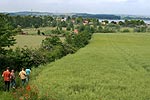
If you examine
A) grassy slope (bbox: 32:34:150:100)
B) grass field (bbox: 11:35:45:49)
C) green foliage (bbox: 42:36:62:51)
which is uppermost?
grassy slope (bbox: 32:34:150:100)

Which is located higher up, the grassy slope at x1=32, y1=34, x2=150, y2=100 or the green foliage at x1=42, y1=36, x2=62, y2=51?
the grassy slope at x1=32, y1=34, x2=150, y2=100

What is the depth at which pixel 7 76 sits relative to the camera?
28750 millimetres

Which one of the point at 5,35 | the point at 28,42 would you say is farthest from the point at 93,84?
the point at 28,42

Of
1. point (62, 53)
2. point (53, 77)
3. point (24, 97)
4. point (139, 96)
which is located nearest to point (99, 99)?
point (139, 96)

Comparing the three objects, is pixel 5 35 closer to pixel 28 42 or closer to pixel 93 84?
pixel 93 84

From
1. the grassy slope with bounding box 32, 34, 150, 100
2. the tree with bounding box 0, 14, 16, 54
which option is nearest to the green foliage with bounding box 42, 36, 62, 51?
the tree with bounding box 0, 14, 16, 54

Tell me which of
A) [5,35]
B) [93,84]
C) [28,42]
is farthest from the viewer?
[28,42]

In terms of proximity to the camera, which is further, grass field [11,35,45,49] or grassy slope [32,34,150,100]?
grass field [11,35,45,49]

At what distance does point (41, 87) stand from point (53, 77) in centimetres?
601

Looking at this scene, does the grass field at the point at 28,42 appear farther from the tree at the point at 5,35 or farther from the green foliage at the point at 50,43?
the tree at the point at 5,35

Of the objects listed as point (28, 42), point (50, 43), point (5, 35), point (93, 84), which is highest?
point (5, 35)

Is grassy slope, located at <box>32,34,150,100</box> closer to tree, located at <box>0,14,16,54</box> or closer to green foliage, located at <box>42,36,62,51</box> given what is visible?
tree, located at <box>0,14,16,54</box>

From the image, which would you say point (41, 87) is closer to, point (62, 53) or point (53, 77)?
point (53, 77)

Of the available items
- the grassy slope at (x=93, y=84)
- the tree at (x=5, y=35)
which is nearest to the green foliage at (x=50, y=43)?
the tree at (x=5, y=35)
